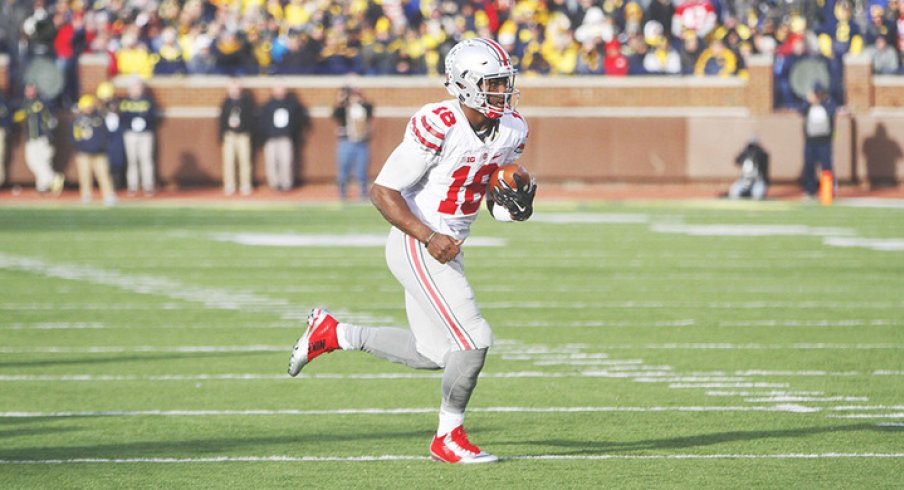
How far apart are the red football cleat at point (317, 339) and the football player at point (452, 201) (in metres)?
0.49

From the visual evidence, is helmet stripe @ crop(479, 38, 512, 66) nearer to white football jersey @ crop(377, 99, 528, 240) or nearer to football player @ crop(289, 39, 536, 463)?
football player @ crop(289, 39, 536, 463)

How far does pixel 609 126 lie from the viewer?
90.4 ft

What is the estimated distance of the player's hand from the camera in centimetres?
662

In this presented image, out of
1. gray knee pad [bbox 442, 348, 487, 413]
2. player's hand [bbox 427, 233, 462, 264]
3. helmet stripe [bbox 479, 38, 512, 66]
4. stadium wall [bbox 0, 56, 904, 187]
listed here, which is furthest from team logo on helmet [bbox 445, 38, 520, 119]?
stadium wall [bbox 0, 56, 904, 187]

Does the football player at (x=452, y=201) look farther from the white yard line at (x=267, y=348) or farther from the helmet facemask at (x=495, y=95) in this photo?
the white yard line at (x=267, y=348)

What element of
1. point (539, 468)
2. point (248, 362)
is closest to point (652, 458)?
point (539, 468)

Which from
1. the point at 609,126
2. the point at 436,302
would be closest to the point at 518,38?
the point at 609,126

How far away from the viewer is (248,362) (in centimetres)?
983

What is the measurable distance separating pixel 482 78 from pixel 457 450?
4.77 ft

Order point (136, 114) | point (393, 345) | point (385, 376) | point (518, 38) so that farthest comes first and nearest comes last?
point (518, 38)
point (136, 114)
point (385, 376)
point (393, 345)

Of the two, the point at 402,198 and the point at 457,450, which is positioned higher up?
the point at 402,198

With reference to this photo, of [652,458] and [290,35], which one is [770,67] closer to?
[290,35]

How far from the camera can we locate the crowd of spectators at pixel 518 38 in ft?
90.4

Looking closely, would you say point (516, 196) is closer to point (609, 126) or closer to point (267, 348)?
point (267, 348)
